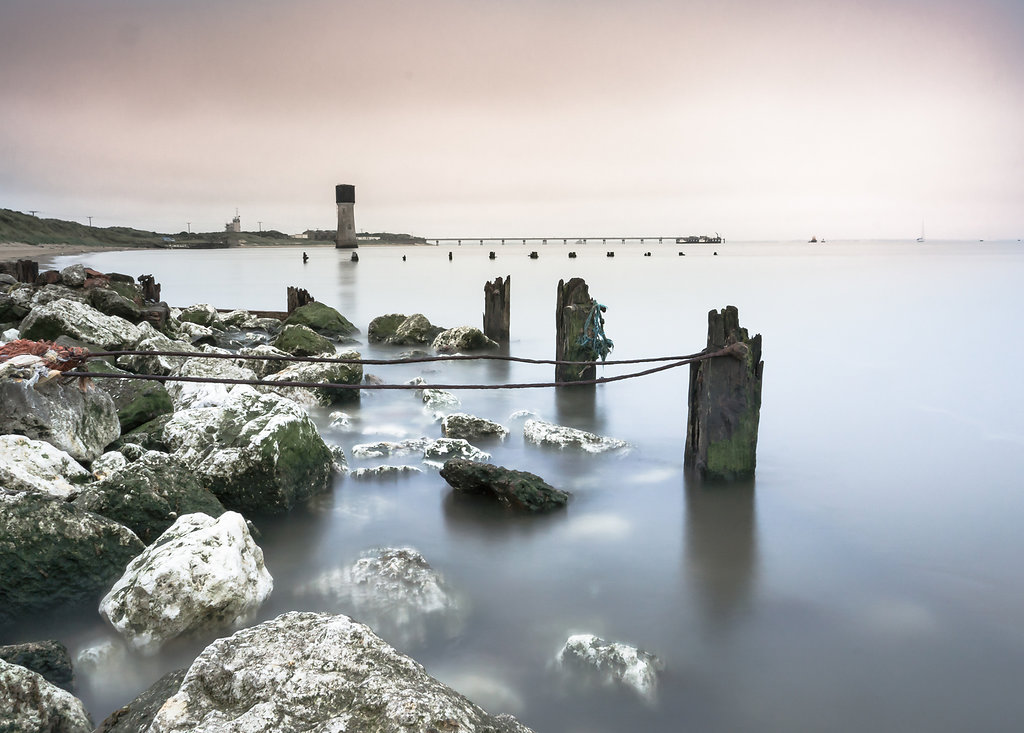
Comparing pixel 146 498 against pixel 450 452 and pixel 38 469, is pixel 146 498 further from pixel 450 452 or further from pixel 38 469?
pixel 450 452

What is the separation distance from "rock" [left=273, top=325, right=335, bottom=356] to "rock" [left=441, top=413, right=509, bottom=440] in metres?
3.57

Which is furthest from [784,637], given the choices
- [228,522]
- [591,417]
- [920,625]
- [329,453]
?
[591,417]

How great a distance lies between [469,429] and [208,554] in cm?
344

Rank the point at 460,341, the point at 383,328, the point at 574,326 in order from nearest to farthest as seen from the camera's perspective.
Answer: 1. the point at 574,326
2. the point at 460,341
3. the point at 383,328

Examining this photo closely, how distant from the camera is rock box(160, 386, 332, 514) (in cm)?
445

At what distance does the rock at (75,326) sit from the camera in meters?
7.18

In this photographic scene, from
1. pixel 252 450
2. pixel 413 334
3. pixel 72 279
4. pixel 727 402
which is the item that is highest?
pixel 72 279

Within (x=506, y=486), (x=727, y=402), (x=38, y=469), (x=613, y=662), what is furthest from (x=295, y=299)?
(x=613, y=662)

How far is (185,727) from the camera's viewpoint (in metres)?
1.65

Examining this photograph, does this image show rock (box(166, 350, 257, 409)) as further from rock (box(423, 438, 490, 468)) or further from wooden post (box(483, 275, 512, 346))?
wooden post (box(483, 275, 512, 346))

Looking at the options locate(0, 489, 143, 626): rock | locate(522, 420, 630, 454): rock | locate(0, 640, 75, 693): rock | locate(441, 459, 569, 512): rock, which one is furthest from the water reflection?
locate(0, 489, 143, 626): rock

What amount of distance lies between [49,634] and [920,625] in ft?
13.7

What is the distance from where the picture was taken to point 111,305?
952cm

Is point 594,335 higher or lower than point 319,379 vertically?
higher
